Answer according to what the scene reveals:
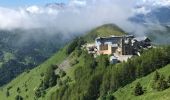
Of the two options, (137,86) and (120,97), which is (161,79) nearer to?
(137,86)

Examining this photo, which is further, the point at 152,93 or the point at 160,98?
the point at 152,93

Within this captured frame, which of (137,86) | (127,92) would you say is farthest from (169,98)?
(127,92)

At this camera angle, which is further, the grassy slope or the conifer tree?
the conifer tree

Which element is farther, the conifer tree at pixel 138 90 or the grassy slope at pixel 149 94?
the conifer tree at pixel 138 90

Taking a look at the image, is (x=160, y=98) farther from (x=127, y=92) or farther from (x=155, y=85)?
(x=127, y=92)

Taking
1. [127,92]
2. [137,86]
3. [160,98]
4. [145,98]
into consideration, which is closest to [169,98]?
[160,98]

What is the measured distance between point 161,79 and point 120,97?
26628 millimetres

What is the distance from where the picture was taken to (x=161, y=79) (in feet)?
581

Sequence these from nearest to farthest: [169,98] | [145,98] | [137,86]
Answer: [169,98] < [145,98] < [137,86]

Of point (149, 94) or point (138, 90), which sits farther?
point (138, 90)

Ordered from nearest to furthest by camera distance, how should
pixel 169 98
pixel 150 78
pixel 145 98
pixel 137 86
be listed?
pixel 169 98, pixel 145 98, pixel 137 86, pixel 150 78

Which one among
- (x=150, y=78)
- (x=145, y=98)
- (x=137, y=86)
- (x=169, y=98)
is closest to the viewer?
(x=169, y=98)

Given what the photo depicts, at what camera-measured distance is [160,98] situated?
163 m

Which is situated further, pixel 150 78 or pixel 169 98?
pixel 150 78
